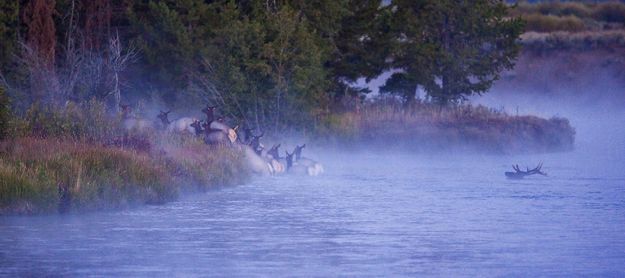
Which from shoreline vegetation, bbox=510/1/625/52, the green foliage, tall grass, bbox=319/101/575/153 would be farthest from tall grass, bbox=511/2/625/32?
the green foliage

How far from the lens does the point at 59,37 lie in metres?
43.5

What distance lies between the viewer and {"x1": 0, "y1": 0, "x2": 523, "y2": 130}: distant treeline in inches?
1479

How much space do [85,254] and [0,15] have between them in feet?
78.4

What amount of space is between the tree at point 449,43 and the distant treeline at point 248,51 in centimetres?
5

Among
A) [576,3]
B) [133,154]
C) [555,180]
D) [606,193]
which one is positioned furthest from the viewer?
[576,3]

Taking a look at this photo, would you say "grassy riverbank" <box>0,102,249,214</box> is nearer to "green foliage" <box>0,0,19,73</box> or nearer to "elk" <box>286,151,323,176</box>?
"elk" <box>286,151,323,176</box>

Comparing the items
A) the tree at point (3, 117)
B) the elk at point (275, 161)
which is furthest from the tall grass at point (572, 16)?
the tree at point (3, 117)

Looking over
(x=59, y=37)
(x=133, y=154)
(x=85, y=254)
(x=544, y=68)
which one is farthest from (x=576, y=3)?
(x=85, y=254)

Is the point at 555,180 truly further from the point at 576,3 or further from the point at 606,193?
the point at 576,3

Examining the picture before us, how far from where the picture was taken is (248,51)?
38375 mm

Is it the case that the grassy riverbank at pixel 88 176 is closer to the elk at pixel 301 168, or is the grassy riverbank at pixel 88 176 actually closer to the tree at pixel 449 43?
the elk at pixel 301 168

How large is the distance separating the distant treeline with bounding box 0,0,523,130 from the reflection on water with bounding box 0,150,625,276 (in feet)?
31.9

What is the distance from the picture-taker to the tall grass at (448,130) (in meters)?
41.8

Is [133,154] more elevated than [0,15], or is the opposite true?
[0,15]
